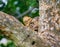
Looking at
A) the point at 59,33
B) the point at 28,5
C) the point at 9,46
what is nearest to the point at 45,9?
the point at 59,33

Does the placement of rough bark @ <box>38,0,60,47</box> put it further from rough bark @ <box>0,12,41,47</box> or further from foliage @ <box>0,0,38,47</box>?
foliage @ <box>0,0,38,47</box>

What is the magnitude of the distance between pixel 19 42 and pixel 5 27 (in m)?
0.09

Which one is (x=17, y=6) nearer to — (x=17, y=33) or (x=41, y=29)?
(x=41, y=29)

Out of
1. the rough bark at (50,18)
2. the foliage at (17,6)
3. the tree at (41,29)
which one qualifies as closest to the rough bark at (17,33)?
the tree at (41,29)

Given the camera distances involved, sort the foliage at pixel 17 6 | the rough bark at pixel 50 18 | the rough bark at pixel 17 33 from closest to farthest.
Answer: the rough bark at pixel 17 33 < the rough bark at pixel 50 18 < the foliage at pixel 17 6

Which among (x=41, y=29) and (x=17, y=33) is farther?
(x=41, y=29)

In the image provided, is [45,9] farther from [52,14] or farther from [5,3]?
[5,3]

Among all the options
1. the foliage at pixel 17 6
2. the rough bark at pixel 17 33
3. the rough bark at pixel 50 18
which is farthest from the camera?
the foliage at pixel 17 6

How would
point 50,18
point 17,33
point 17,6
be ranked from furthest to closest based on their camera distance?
point 17,6 < point 50,18 < point 17,33

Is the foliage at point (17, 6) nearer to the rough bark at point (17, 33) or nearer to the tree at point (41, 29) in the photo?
the tree at point (41, 29)

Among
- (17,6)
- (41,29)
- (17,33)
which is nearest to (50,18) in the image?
(41,29)

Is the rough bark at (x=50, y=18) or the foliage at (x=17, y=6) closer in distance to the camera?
the rough bark at (x=50, y=18)

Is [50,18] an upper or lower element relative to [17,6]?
upper

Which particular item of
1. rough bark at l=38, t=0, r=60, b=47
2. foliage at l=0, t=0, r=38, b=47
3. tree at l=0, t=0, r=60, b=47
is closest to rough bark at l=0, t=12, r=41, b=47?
tree at l=0, t=0, r=60, b=47
